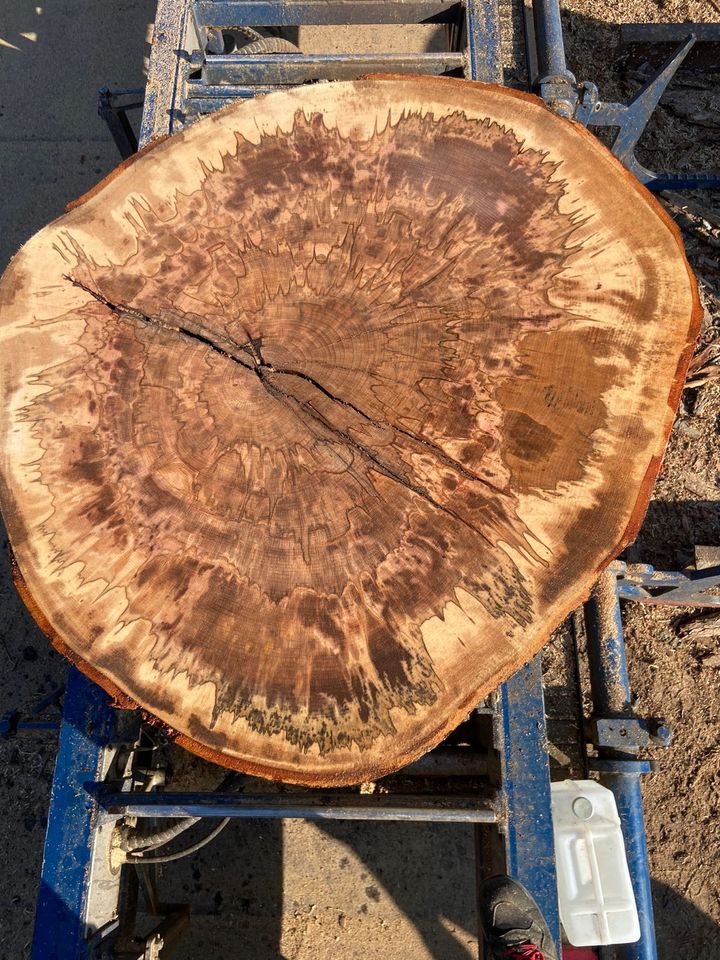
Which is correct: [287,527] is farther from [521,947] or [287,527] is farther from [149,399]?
[521,947]

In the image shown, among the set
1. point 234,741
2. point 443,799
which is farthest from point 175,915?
point 234,741

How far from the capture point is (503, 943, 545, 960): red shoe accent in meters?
1.43

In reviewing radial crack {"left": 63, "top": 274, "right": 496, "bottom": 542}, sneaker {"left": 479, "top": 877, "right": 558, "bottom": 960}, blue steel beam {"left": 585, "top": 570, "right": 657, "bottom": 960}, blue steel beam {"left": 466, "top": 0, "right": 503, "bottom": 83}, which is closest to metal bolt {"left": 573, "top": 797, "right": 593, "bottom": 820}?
blue steel beam {"left": 585, "top": 570, "right": 657, "bottom": 960}

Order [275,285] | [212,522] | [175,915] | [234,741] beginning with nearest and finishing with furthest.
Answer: [234,741] → [212,522] → [275,285] → [175,915]

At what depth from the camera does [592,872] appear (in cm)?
188

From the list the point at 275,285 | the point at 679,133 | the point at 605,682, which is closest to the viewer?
the point at 275,285

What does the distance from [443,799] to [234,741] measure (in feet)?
2.08

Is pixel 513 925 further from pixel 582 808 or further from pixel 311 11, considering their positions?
pixel 311 11

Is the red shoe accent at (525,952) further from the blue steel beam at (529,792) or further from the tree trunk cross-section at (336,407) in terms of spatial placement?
the tree trunk cross-section at (336,407)

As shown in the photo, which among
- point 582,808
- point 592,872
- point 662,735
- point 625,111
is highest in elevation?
point 625,111

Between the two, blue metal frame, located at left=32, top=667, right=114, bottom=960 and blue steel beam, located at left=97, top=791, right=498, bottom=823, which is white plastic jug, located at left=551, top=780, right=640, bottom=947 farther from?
blue metal frame, located at left=32, top=667, right=114, bottom=960

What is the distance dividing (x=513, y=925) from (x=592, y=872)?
1.79ft

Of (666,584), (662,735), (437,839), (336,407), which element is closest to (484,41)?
(336,407)

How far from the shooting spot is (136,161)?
163 cm
